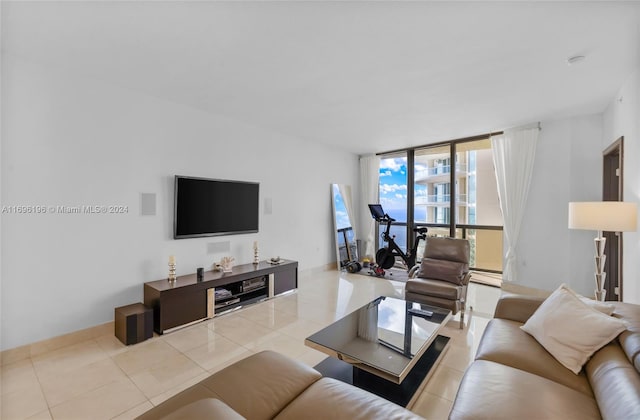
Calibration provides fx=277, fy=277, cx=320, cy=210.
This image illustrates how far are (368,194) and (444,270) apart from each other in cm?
341

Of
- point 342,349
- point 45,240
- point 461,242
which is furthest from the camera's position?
point 461,242

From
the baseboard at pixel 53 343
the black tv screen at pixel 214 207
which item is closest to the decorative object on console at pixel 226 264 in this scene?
the black tv screen at pixel 214 207

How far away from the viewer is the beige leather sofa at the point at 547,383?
47.8 inches

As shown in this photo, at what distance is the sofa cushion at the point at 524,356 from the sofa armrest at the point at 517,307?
0.22m

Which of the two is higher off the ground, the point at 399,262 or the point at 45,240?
the point at 45,240

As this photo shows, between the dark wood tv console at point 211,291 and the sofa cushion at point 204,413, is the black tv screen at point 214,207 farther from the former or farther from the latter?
the sofa cushion at point 204,413

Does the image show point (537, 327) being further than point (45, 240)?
No

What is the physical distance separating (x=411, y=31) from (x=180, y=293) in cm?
341

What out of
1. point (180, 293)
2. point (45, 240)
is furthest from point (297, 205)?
point (45, 240)

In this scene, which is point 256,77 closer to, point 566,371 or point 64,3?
point 64,3

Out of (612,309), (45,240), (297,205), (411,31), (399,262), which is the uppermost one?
(411,31)

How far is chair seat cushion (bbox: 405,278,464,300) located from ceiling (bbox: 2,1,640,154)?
228 cm

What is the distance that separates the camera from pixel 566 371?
160cm

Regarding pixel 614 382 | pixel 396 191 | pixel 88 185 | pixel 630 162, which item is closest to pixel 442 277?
pixel 630 162
